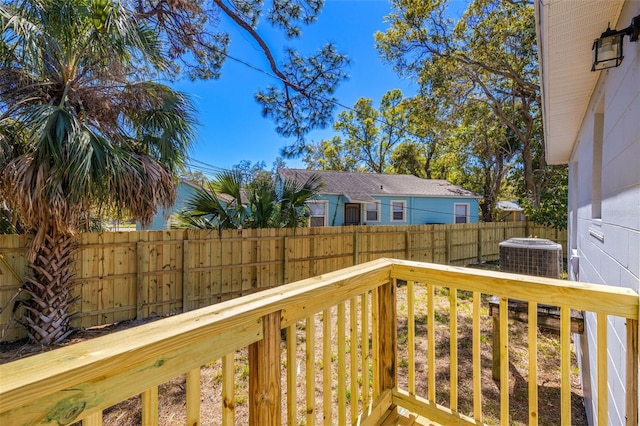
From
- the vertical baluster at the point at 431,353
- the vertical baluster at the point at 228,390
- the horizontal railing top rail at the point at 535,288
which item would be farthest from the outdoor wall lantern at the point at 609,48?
the vertical baluster at the point at 228,390

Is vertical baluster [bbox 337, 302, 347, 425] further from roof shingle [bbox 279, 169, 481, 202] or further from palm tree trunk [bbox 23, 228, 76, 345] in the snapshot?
roof shingle [bbox 279, 169, 481, 202]

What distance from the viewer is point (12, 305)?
4.12 metres

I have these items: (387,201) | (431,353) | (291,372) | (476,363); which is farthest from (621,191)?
(387,201)

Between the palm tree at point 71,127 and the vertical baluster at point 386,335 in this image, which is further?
the palm tree at point 71,127

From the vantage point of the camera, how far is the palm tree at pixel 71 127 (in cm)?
331

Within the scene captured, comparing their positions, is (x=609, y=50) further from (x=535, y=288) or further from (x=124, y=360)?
(x=124, y=360)

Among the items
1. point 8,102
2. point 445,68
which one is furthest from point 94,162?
point 445,68

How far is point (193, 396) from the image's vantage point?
90cm

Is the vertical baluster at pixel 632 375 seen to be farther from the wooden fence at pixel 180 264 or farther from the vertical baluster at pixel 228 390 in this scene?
the wooden fence at pixel 180 264

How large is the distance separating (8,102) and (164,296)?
11.3 ft

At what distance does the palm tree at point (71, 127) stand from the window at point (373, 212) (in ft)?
36.2

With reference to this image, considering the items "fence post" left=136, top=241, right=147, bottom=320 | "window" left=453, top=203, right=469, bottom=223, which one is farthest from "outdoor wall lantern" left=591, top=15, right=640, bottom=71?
"window" left=453, top=203, right=469, bottom=223

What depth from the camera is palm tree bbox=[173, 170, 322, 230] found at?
5941 millimetres

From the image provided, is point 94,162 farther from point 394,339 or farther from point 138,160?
point 394,339
